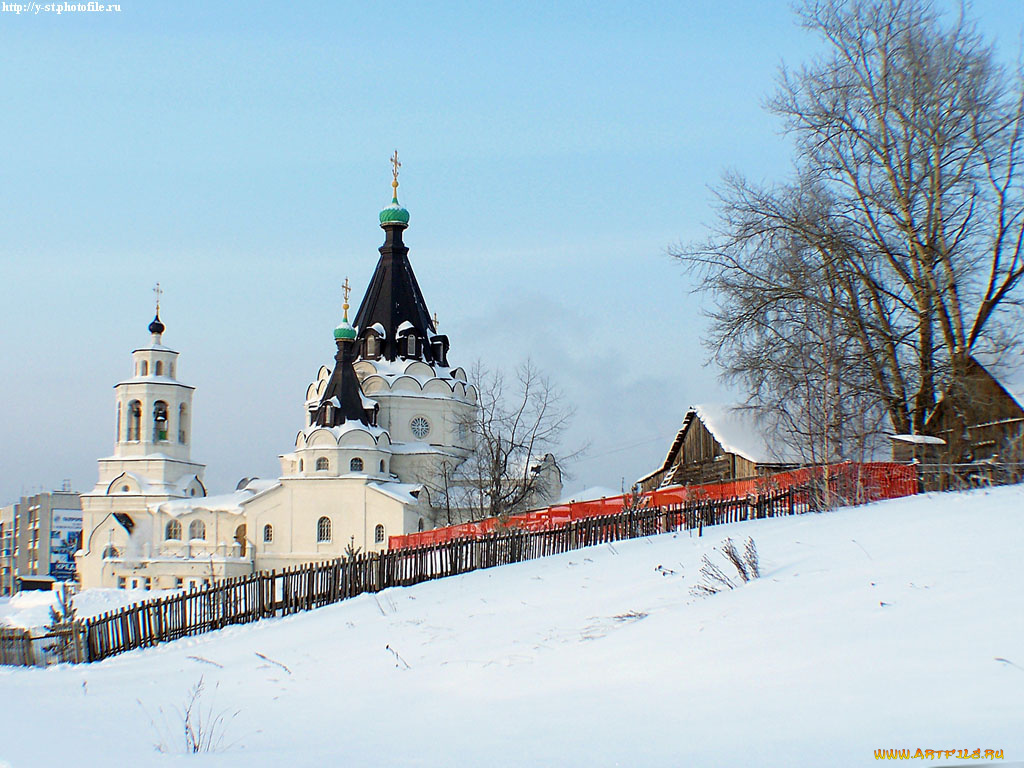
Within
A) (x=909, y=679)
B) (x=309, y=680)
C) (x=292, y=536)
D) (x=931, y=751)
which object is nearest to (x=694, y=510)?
(x=309, y=680)

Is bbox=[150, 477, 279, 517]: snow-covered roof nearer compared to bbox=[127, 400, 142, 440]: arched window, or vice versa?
bbox=[150, 477, 279, 517]: snow-covered roof

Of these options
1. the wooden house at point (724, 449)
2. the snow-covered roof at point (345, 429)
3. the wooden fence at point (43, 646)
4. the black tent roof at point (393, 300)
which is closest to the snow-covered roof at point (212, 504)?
the snow-covered roof at point (345, 429)

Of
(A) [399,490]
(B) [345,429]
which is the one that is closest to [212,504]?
(B) [345,429]

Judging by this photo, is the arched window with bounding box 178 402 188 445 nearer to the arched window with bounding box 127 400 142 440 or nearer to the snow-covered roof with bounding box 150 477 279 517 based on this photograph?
the arched window with bounding box 127 400 142 440

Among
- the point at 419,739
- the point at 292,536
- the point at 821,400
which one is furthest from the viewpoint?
the point at 292,536

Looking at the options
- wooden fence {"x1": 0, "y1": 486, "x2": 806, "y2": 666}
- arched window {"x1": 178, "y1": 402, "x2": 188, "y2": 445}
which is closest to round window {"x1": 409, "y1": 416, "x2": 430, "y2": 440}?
arched window {"x1": 178, "y1": 402, "x2": 188, "y2": 445}

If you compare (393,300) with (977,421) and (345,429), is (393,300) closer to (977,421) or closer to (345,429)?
(345,429)

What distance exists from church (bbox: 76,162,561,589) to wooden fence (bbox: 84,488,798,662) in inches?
1045

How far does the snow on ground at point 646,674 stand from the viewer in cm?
584

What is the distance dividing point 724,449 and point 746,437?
2.00ft

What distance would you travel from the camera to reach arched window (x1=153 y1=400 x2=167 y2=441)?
5353cm

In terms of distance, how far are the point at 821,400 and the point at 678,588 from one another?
34.2 ft

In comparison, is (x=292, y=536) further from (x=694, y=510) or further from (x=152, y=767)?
(x=152, y=767)

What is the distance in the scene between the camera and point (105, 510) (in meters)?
52.8
